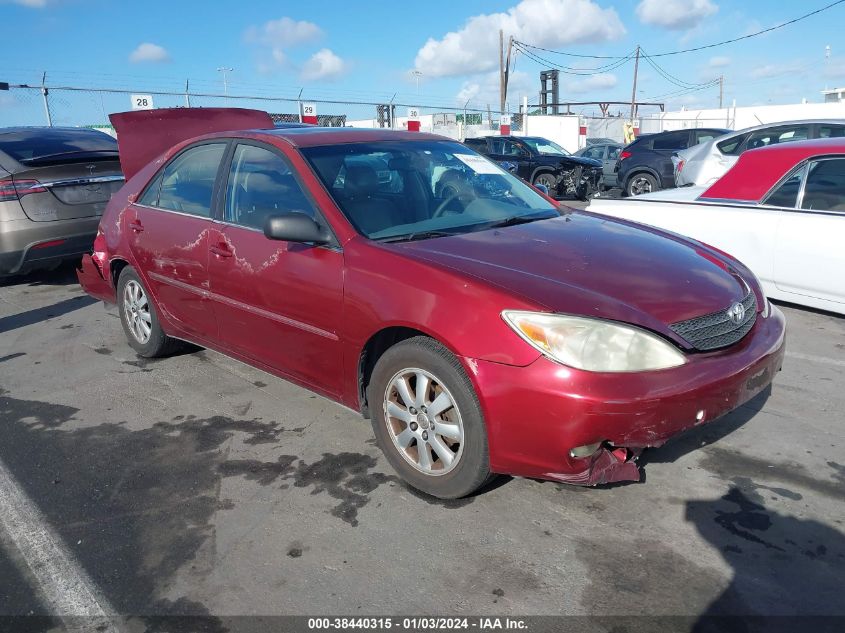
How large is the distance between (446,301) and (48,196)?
223 inches

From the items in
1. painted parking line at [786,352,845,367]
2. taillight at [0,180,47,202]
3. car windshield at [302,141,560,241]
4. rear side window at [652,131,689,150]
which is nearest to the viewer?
car windshield at [302,141,560,241]

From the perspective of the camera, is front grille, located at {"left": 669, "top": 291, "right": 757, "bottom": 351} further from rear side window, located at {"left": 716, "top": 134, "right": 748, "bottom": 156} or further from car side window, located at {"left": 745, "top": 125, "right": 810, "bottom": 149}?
rear side window, located at {"left": 716, "top": 134, "right": 748, "bottom": 156}

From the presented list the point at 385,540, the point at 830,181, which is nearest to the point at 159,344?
the point at 385,540

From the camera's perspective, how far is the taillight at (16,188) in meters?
6.59

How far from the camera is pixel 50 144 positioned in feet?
23.8

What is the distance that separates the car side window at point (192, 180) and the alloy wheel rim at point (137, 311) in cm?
71

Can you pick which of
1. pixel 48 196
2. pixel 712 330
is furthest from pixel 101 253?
pixel 712 330

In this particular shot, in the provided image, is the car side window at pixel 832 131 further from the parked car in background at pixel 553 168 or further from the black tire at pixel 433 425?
the black tire at pixel 433 425

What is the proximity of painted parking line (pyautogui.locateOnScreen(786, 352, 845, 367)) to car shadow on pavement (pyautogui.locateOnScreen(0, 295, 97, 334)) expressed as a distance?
20.3 ft

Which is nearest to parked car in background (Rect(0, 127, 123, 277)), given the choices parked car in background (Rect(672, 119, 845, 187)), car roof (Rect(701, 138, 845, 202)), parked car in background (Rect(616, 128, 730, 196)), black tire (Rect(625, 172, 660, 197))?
car roof (Rect(701, 138, 845, 202))

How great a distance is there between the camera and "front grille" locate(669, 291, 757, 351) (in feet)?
9.09

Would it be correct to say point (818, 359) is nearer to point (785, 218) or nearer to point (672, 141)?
point (785, 218)

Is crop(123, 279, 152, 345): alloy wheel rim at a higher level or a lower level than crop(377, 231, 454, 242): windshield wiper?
lower

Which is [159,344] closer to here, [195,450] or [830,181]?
[195,450]
